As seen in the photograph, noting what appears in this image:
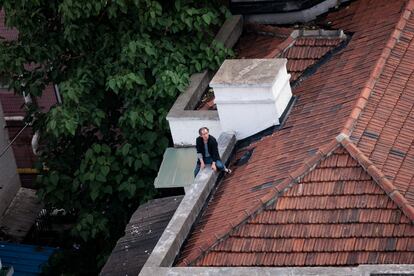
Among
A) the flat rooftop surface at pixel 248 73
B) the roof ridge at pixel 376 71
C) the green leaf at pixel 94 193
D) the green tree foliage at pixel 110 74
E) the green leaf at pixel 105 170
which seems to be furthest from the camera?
the green leaf at pixel 94 193

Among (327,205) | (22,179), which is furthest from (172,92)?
(22,179)

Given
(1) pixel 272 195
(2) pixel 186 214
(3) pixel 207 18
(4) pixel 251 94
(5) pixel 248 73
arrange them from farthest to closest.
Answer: (3) pixel 207 18, (5) pixel 248 73, (4) pixel 251 94, (2) pixel 186 214, (1) pixel 272 195

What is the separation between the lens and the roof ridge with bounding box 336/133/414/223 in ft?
41.6

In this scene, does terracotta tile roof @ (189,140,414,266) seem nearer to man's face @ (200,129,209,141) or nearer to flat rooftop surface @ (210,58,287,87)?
man's face @ (200,129,209,141)

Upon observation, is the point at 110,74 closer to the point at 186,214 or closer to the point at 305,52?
the point at 305,52

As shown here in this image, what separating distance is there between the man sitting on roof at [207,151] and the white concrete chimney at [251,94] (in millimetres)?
889

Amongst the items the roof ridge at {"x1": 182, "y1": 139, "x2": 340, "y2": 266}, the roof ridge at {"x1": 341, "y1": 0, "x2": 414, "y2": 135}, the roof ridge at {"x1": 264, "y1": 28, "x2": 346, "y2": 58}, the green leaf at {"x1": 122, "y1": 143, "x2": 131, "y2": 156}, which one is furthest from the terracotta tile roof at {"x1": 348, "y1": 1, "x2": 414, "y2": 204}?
the green leaf at {"x1": 122, "y1": 143, "x2": 131, "y2": 156}

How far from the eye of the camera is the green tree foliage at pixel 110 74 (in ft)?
57.1

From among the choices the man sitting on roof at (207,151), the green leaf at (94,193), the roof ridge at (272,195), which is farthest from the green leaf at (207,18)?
the roof ridge at (272,195)

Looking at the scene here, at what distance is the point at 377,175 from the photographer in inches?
517

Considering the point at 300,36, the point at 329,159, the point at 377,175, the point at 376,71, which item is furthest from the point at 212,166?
the point at 300,36

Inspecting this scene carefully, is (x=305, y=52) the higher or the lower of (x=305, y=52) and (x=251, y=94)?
the lower

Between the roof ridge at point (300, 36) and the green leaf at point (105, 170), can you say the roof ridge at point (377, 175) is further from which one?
the green leaf at point (105, 170)

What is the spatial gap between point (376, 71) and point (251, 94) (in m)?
2.07
